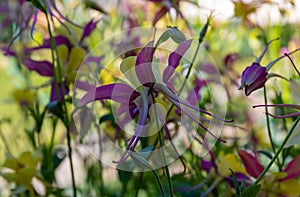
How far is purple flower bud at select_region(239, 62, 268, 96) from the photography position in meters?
0.46

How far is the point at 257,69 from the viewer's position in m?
0.47

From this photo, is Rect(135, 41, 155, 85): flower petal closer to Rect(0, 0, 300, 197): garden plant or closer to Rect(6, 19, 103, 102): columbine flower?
Rect(0, 0, 300, 197): garden plant

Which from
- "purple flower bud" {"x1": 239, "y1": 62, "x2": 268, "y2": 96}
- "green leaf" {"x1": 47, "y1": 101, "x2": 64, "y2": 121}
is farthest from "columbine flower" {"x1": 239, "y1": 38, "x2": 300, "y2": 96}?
"green leaf" {"x1": 47, "y1": 101, "x2": 64, "y2": 121}

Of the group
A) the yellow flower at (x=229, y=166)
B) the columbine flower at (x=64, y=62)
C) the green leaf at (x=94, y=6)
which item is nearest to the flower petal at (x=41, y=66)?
the columbine flower at (x=64, y=62)

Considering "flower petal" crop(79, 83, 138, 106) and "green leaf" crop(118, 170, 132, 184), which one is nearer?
"flower petal" crop(79, 83, 138, 106)

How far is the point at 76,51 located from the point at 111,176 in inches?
23.3

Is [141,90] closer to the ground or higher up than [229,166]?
higher up

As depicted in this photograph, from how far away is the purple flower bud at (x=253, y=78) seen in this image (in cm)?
46

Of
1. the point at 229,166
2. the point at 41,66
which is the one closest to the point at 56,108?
the point at 41,66

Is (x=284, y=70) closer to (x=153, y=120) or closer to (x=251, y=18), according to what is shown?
(x=251, y=18)

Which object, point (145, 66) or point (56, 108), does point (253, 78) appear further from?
point (56, 108)

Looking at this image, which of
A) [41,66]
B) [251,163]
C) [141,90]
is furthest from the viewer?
[41,66]

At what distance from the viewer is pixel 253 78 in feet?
1.51

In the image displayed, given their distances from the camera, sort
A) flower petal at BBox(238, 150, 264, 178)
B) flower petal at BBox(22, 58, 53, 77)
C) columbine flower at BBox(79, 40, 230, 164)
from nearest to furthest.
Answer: columbine flower at BBox(79, 40, 230, 164), flower petal at BBox(238, 150, 264, 178), flower petal at BBox(22, 58, 53, 77)
